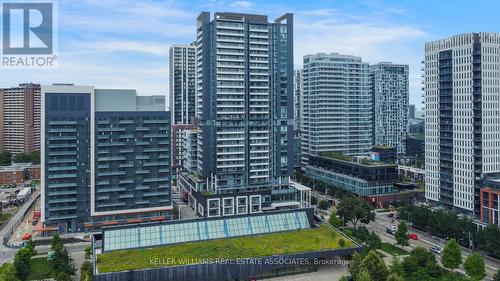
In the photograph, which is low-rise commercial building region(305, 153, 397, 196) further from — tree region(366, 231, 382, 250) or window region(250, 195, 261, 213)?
tree region(366, 231, 382, 250)

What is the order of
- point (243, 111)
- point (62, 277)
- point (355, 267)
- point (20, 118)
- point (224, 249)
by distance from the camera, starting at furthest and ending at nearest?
point (20, 118)
point (243, 111)
point (224, 249)
point (355, 267)
point (62, 277)

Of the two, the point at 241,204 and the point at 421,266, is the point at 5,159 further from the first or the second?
the point at 421,266

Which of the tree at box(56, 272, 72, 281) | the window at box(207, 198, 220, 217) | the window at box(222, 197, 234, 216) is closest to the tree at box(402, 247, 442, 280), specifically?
the window at box(222, 197, 234, 216)

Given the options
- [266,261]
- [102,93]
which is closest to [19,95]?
[102,93]

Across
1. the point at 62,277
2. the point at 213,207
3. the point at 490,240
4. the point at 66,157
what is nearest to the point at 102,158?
the point at 66,157

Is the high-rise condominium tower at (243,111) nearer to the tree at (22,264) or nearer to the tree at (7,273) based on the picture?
the tree at (22,264)

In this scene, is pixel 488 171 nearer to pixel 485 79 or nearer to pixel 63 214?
pixel 485 79
